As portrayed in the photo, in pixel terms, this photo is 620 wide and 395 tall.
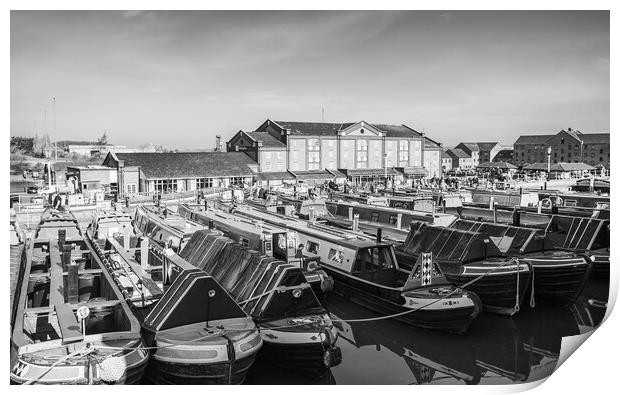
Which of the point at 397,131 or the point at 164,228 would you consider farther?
the point at 397,131

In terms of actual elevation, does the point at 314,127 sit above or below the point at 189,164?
above

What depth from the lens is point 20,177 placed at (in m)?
49.9

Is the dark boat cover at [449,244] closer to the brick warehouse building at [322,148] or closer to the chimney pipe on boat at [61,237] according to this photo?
the chimney pipe on boat at [61,237]

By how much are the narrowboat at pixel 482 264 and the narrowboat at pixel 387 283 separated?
91 centimetres

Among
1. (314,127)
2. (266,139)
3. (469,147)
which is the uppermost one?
(469,147)

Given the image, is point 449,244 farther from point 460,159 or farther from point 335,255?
point 460,159

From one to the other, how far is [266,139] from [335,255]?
24.7m

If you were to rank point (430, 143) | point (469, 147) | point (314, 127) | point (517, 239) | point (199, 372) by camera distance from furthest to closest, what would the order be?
point (469, 147) < point (430, 143) < point (314, 127) < point (517, 239) < point (199, 372)

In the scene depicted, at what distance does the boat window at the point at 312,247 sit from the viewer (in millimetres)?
16062

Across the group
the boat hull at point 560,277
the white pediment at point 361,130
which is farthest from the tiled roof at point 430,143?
the boat hull at point 560,277

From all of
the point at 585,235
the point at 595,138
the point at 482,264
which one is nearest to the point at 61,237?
the point at 482,264

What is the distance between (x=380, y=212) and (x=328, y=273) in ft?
27.3

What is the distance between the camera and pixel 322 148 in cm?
3762

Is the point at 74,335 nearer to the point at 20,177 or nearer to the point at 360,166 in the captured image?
the point at 360,166
